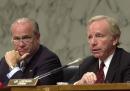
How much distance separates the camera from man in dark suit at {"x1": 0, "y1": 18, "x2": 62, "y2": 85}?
4023 mm

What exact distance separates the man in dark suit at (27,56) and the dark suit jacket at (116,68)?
33 centimetres

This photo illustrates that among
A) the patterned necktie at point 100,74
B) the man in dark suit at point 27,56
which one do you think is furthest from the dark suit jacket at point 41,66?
the patterned necktie at point 100,74

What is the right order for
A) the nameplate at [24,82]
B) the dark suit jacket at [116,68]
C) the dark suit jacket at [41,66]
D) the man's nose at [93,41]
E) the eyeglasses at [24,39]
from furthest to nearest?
the eyeglasses at [24,39]
the dark suit jacket at [41,66]
the man's nose at [93,41]
the dark suit jacket at [116,68]
the nameplate at [24,82]

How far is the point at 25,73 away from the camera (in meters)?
4.05

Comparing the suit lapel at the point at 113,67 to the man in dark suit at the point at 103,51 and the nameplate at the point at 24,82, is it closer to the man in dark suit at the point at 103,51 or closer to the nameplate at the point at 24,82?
the man in dark suit at the point at 103,51

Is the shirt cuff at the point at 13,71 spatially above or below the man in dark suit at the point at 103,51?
below

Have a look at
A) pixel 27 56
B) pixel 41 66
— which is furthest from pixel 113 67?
pixel 27 56

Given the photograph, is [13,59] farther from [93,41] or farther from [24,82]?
[24,82]

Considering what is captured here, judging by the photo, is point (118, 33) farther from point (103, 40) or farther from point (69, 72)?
point (69, 72)

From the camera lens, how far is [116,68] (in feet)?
11.6

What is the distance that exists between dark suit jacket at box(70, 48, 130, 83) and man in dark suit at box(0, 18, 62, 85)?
0.33 m

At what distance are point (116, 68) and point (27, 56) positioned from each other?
92 cm

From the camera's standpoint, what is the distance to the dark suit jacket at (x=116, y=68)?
3471 mm

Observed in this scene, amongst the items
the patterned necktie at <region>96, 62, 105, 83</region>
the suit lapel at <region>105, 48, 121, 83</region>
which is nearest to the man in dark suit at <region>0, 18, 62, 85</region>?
the patterned necktie at <region>96, 62, 105, 83</region>
